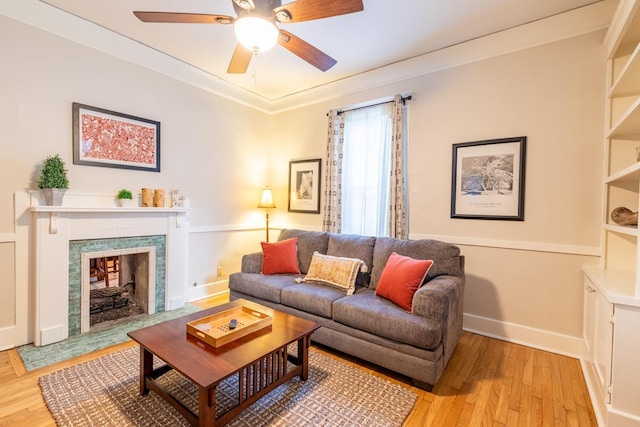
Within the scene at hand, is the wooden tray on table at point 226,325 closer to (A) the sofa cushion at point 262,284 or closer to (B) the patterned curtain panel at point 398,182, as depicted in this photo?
(A) the sofa cushion at point 262,284

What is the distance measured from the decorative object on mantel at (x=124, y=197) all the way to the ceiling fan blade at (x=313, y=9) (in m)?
2.33

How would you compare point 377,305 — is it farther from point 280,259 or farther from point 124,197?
point 124,197

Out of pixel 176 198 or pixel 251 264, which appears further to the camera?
pixel 176 198

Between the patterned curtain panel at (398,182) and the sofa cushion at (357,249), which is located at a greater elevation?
the patterned curtain panel at (398,182)

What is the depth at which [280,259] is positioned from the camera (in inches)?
130

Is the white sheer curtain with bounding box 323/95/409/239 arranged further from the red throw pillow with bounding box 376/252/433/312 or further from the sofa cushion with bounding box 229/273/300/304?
the sofa cushion with bounding box 229/273/300/304

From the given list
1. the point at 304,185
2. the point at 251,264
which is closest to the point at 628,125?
the point at 304,185

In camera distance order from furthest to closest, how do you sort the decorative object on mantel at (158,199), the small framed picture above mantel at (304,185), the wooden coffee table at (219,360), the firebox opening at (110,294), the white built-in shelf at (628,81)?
the small framed picture above mantel at (304,185)
the decorative object on mantel at (158,199)
the firebox opening at (110,294)
the white built-in shelf at (628,81)
the wooden coffee table at (219,360)

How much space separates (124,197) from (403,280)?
9.39 feet

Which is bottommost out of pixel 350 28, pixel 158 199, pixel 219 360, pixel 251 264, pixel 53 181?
pixel 219 360

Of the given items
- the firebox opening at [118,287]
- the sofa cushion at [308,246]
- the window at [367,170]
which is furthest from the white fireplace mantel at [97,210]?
the window at [367,170]

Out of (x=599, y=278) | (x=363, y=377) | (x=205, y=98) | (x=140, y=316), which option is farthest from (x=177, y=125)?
(x=599, y=278)

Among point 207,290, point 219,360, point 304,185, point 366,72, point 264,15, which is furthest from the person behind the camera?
point 304,185

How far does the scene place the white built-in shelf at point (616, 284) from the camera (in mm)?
1558
